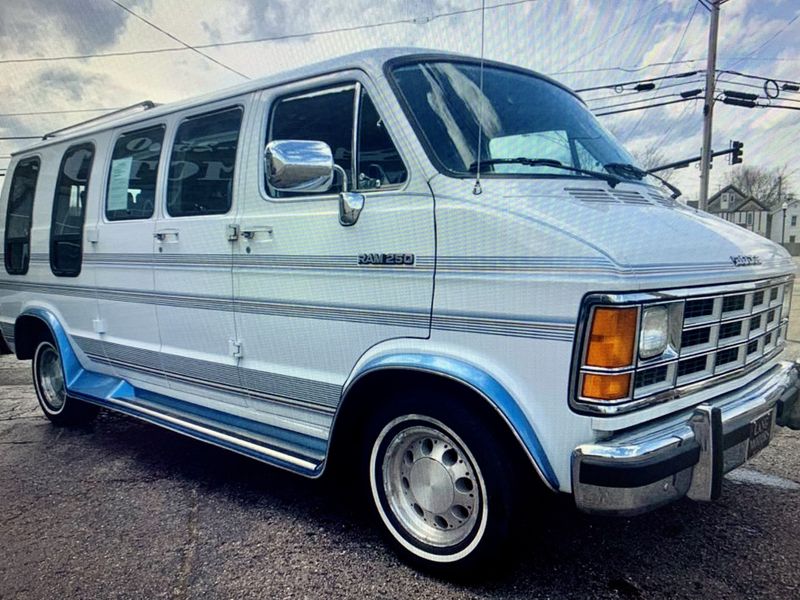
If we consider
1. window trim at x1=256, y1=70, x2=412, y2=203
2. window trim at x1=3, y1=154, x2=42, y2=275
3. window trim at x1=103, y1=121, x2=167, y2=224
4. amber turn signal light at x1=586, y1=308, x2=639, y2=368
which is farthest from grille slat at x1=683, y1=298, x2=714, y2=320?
window trim at x1=3, y1=154, x2=42, y2=275

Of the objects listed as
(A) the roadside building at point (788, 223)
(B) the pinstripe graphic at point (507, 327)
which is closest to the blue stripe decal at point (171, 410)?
(B) the pinstripe graphic at point (507, 327)

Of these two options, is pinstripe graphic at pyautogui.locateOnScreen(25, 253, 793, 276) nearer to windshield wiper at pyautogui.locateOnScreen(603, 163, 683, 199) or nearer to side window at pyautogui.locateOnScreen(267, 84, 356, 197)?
side window at pyautogui.locateOnScreen(267, 84, 356, 197)

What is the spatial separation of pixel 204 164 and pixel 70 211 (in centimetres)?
181

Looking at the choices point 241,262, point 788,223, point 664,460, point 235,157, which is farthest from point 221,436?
point 788,223

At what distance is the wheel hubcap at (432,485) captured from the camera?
2662 millimetres

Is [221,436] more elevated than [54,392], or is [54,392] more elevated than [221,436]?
[221,436]

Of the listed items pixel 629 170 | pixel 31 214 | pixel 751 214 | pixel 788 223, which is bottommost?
pixel 788 223

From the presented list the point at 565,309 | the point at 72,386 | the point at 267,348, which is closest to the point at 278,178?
the point at 267,348

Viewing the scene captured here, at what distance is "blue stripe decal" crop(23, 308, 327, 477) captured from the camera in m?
3.27

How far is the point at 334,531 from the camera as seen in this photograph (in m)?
3.25

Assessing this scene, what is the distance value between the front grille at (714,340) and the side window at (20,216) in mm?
5140

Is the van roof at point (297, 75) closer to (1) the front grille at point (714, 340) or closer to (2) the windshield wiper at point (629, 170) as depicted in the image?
(2) the windshield wiper at point (629, 170)

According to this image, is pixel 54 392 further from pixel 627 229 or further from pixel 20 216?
pixel 627 229

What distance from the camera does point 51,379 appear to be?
551cm
